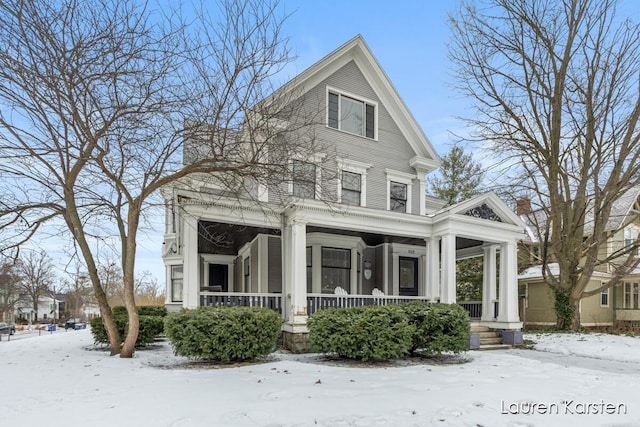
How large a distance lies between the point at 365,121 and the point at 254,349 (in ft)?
27.8

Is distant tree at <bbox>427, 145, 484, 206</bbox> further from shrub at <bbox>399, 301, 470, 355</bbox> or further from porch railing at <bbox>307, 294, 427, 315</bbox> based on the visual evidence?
shrub at <bbox>399, 301, 470, 355</bbox>

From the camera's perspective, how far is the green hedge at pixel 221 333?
23.6 feet

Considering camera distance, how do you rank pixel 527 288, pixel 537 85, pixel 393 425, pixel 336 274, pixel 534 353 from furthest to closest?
pixel 527 288, pixel 537 85, pixel 336 274, pixel 534 353, pixel 393 425

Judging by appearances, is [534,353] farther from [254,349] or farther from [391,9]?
[391,9]

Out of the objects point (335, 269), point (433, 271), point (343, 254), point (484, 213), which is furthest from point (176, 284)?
point (484, 213)

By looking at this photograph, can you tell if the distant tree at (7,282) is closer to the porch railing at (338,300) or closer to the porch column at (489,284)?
the porch railing at (338,300)

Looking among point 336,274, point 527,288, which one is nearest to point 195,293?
point 336,274

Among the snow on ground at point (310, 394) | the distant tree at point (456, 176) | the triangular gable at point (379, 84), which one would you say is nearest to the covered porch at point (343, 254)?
the snow on ground at point (310, 394)

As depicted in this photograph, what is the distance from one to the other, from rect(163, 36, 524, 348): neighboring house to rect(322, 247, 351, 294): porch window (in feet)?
0.11

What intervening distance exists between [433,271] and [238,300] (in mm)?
5411

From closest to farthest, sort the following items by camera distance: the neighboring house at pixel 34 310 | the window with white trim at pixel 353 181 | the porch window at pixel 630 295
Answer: the window with white trim at pixel 353 181, the porch window at pixel 630 295, the neighboring house at pixel 34 310

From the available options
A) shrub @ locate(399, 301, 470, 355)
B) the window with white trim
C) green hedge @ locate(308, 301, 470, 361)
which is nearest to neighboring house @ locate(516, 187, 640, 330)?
the window with white trim

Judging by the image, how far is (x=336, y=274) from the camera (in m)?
12.4

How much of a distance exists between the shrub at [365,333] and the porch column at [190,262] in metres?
2.85
